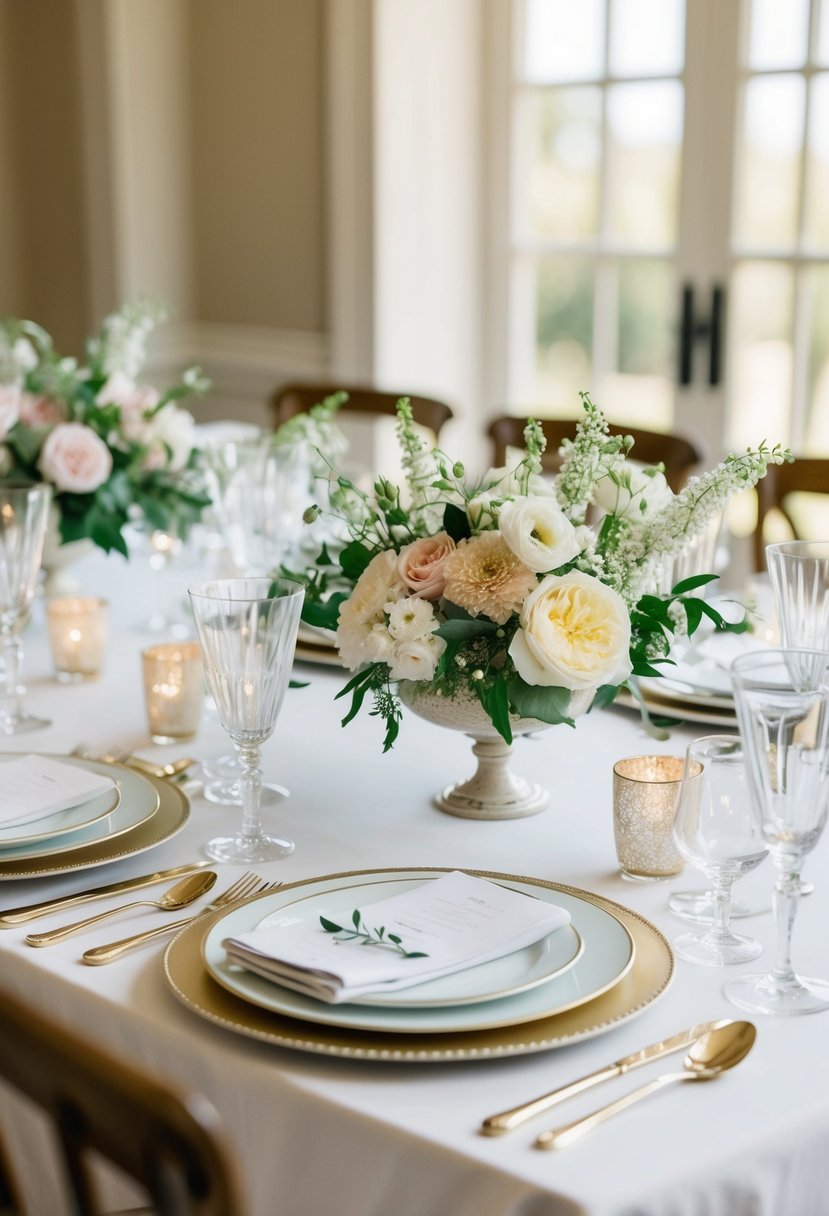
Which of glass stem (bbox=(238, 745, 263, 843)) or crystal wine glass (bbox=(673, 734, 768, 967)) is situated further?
glass stem (bbox=(238, 745, 263, 843))

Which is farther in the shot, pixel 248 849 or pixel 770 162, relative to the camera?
pixel 770 162

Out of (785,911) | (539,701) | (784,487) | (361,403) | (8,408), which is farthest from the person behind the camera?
(361,403)

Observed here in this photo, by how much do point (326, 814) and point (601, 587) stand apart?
33cm

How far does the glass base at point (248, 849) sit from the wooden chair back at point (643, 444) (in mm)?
1069

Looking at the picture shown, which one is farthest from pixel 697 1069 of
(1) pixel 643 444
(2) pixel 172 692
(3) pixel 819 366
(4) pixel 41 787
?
(3) pixel 819 366

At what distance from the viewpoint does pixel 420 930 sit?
1014mm

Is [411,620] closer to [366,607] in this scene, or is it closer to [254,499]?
[366,607]

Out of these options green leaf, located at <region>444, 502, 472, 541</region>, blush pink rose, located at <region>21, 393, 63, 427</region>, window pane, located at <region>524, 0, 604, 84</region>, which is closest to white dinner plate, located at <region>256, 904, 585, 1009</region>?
green leaf, located at <region>444, 502, 472, 541</region>

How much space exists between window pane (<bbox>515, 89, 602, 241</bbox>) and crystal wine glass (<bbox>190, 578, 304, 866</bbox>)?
108 inches

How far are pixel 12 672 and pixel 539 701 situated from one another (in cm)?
66

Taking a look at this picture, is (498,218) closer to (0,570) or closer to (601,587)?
(0,570)

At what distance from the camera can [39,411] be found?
6.56 feet

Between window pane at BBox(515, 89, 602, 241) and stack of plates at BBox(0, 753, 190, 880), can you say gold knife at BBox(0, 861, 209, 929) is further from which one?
window pane at BBox(515, 89, 602, 241)

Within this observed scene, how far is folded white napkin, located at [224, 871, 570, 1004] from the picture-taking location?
939mm
